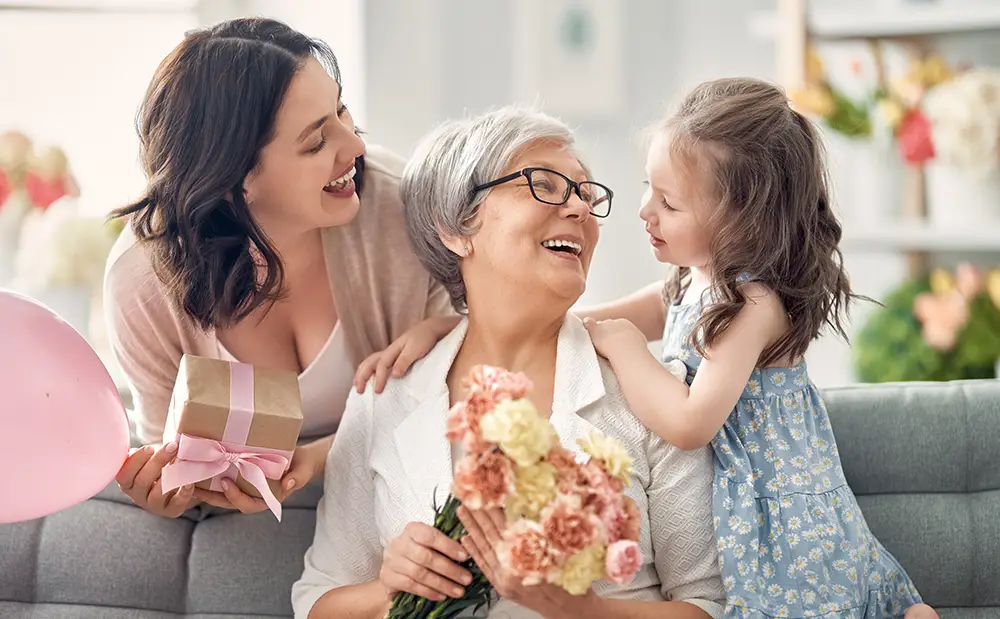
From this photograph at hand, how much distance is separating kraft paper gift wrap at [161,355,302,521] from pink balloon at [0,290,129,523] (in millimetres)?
102

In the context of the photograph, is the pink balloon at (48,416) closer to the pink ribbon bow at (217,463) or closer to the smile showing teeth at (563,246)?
the pink ribbon bow at (217,463)

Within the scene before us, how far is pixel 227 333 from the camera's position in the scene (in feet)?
6.86

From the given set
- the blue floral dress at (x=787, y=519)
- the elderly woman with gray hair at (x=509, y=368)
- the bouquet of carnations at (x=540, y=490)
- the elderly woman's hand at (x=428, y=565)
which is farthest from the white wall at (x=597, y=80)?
the bouquet of carnations at (x=540, y=490)

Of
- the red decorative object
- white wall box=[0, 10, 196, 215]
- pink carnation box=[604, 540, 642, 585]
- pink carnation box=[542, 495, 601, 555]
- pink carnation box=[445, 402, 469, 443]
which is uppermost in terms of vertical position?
white wall box=[0, 10, 196, 215]

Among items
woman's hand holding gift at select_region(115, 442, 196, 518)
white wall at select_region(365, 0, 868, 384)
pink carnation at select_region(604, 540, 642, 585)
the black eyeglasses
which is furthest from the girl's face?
white wall at select_region(365, 0, 868, 384)

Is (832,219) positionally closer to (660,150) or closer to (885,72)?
(660,150)

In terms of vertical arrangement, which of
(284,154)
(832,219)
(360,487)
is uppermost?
(284,154)

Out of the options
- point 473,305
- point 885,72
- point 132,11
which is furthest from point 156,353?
point 885,72

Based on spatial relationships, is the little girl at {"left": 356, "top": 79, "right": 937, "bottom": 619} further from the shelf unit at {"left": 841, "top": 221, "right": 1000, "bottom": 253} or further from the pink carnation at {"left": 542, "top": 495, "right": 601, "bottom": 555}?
the shelf unit at {"left": 841, "top": 221, "right": 1000, "bottom": 253}

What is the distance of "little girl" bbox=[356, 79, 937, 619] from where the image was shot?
176 cm

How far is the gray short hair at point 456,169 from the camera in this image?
1.84 meters

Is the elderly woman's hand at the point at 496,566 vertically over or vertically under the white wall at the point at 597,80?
under

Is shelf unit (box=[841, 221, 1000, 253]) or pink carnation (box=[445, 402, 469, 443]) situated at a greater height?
shelf unit (box=[841, 221, 1000, 253])

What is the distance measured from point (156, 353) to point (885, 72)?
241 centimetres
